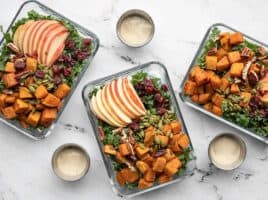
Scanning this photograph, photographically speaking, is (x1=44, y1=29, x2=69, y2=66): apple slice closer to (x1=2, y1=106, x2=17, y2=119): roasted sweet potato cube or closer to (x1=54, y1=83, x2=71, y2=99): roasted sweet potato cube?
(x1=54, y1=83, x2=71, y2=99): roasted sweet potato cube

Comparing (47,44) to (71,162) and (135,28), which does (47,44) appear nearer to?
(135,28)

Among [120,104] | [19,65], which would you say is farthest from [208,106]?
[19,65]

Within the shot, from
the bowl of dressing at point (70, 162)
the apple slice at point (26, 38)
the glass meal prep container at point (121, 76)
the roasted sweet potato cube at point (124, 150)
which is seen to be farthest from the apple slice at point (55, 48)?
the roasted sweet potato cube at point (124, 150)

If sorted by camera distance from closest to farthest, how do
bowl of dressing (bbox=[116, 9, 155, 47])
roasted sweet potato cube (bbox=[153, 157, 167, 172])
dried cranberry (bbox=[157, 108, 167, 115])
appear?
roasted sweet potato cube (bbox=[153, 157, 167, 172])
dried cranberry (bbox=[157, 108, 167, 115])
bowl of dressing (bbox=[116, 9, 155, 47])

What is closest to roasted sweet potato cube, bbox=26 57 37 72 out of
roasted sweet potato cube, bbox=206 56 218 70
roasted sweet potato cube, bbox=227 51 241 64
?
roasted sweet potato cube, bbox=206 56 218 70

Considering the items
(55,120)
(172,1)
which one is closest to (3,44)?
(55,120)
